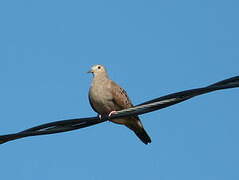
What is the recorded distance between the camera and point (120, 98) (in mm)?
8953

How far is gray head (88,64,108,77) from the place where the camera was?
975 centimetres

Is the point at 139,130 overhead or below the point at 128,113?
overhead

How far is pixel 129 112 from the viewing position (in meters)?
5.83

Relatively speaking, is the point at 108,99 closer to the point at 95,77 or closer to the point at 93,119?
the point at 95,77

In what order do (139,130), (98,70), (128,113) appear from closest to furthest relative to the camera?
(128,113)
(139,130)
(98,70)

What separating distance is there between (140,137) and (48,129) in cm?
323

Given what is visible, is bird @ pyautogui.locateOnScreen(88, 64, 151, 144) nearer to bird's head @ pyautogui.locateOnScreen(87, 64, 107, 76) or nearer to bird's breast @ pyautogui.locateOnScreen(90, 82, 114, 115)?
bird's breast @ pyautogui.locateOnScreen(90, 82, 114, 115)

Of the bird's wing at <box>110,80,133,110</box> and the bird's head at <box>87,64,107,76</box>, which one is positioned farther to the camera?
the bird's head at <box>87,64,107,76</box>

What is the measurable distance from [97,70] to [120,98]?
1.10 meters

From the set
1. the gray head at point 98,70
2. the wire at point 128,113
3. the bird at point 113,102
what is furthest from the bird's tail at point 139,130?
the wire at point 128,113

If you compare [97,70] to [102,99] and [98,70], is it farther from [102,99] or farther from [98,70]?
[102,99]

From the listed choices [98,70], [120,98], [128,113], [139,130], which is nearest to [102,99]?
[120,98]

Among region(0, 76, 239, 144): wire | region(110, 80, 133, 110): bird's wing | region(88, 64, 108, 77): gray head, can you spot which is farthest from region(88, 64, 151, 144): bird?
region(0, 76, 239, 144): wire

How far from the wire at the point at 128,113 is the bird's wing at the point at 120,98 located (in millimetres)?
2703
